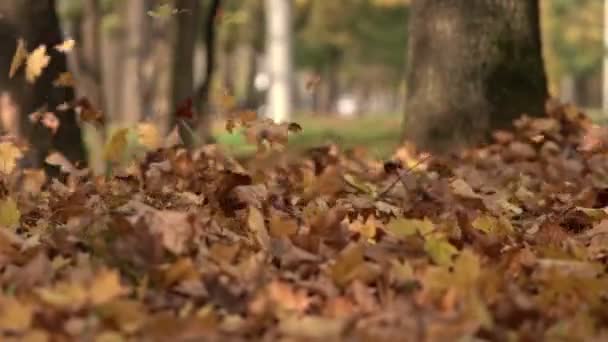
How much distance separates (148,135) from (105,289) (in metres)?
2.54

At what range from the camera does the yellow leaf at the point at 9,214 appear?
11.4 feet

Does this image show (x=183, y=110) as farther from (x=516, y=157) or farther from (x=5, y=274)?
(x=5, y=274)

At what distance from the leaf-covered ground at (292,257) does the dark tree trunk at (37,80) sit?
115cm

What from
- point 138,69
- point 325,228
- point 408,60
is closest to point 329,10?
point 138,69

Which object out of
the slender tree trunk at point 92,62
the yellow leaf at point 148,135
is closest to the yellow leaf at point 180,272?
the yellow leaf at point 148,135

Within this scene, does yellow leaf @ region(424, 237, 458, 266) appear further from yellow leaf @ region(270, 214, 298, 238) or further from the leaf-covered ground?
yellow leaf @ region(270, 214, 298, 238)

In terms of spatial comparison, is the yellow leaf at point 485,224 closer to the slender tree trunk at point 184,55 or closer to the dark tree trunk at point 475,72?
the dark tree trunk at point 475,72

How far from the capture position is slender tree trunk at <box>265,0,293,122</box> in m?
21.0

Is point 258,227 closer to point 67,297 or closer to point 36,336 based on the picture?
point 67,297

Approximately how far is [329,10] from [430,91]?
28.6m

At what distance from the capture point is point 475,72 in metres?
6.05

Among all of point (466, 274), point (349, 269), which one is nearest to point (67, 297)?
point (349, 269)

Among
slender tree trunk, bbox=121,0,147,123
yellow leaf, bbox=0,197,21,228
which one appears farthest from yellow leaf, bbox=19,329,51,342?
slender tree trunk, bbox=121,0,147,123

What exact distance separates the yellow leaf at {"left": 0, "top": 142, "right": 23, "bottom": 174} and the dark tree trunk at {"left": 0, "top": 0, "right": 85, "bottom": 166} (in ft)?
4.02
